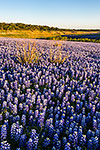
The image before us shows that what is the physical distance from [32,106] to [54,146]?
1024 mm

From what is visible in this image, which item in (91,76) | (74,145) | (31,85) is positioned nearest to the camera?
(74,145)

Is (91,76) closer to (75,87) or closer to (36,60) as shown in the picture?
(75,87)

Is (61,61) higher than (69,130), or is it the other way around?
(61,61)

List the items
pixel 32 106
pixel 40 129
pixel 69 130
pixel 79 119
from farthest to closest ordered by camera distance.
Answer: pixel 32 106 → pixel 79 119 → pixel 40 129 → pixel 69 130

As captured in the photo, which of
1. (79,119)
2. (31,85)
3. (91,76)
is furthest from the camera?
(91,76)

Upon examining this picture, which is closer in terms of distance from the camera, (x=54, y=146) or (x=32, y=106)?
(x=54, y=146)

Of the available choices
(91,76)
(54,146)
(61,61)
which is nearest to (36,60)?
(61,61)

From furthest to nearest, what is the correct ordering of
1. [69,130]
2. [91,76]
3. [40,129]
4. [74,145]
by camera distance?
[91,76] < [40,129] < [69,130] < [74,145]

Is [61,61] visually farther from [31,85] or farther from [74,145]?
[74,145]

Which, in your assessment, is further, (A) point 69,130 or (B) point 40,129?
(B) point 40,129

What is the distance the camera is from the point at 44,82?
4445mm

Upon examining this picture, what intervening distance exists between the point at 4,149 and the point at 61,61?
5116mm

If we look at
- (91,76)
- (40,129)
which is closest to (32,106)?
(40,129)

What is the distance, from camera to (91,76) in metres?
5.29
